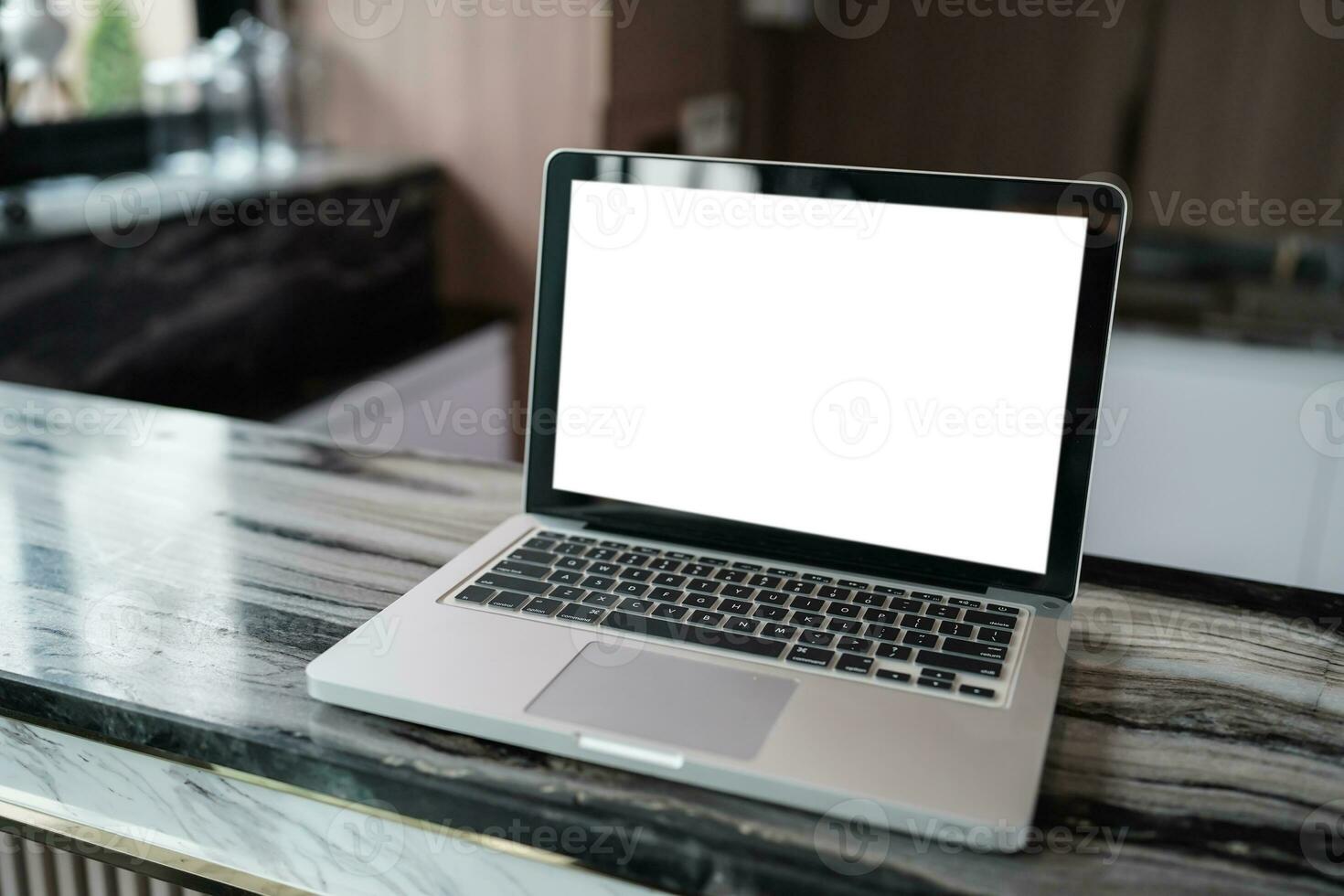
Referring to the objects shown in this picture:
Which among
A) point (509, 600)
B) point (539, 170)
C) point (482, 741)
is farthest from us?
point (539, 170)

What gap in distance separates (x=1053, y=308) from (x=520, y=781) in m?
0.38

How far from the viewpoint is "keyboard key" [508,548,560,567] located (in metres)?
0.69

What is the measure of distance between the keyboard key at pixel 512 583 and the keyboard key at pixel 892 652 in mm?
198

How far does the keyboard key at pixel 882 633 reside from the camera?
0.60m

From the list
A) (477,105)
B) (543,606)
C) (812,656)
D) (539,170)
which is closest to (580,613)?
(543,606)

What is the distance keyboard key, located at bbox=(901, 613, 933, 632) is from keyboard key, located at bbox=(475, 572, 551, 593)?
21 cm

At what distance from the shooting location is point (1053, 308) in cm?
63

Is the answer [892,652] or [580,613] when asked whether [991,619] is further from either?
[580,613]

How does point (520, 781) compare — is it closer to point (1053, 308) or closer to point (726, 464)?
point (726, 464)

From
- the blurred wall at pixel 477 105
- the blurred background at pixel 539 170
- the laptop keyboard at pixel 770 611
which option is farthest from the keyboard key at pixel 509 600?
the blurred wall at pixel 477 105

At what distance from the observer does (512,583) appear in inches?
26.3

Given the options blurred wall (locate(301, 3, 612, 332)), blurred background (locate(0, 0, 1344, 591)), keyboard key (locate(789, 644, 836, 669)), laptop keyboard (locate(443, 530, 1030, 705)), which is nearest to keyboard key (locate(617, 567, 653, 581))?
laptop keyboard (locate(443, 530, 1030, 705))

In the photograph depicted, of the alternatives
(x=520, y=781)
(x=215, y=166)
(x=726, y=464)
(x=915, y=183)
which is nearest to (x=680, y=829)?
(x=520, y=781)

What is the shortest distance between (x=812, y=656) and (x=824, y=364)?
0.62ft
